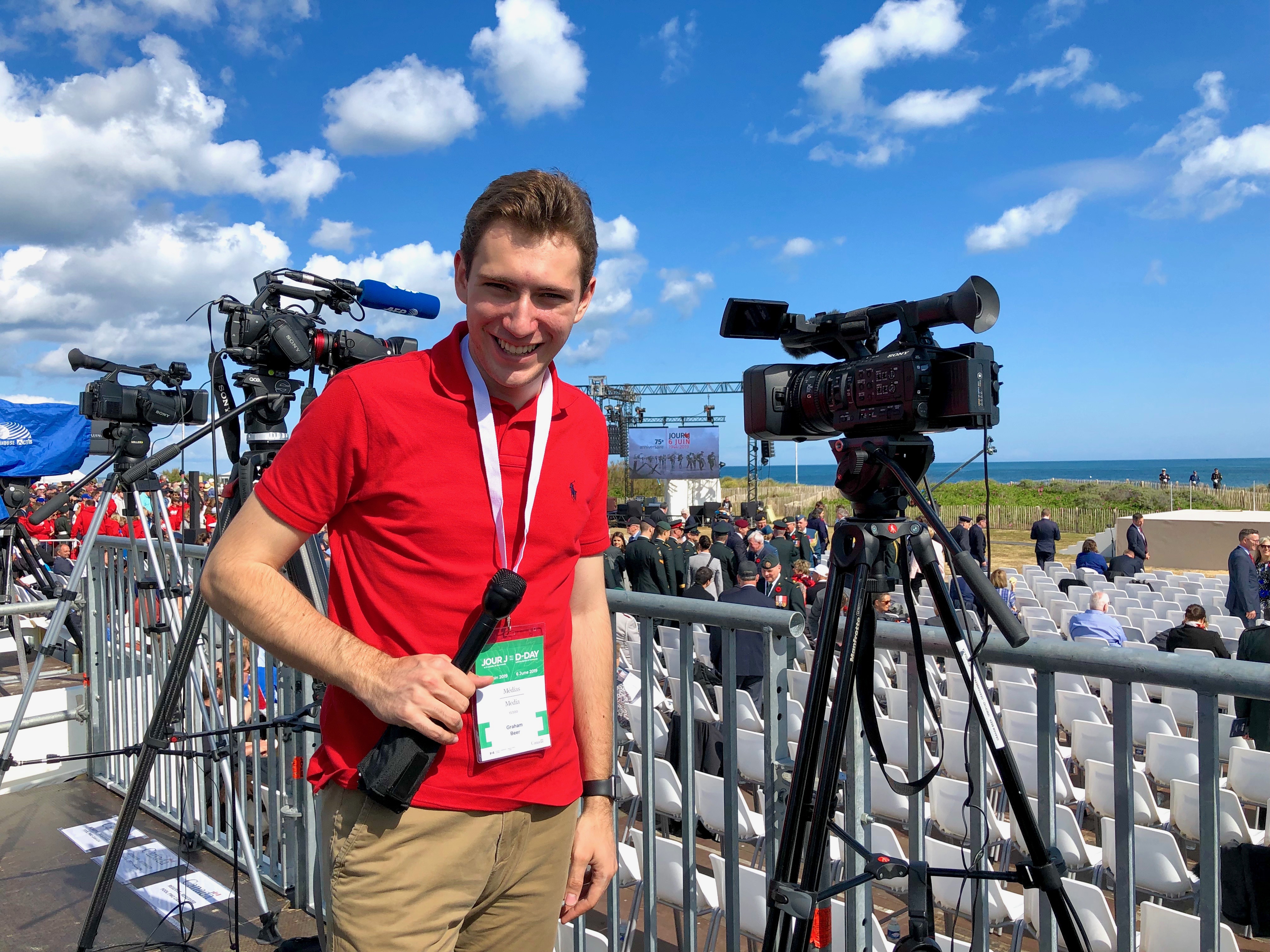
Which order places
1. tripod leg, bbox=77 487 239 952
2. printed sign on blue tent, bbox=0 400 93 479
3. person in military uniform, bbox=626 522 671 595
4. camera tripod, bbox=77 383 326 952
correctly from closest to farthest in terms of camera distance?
camera tripod, bbox=77 383 326 952, tripod leg, bbox=77 487 239 952, printed sign on blue tent, bbox=0 400 93 479, person in military uniform, bbox=626 522 671 595

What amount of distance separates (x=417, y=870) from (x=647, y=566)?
9.94 m

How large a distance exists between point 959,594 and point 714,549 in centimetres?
1058

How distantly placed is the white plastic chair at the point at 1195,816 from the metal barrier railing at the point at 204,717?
138 inches

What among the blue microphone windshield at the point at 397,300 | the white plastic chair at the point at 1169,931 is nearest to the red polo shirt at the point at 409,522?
the blue microphone windshield at the point at 397,300

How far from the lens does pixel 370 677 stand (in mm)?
1188

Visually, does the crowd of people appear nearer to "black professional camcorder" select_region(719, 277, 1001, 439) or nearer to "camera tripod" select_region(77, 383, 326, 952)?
"camera tripod" select_region(77, 383, 326, 952)

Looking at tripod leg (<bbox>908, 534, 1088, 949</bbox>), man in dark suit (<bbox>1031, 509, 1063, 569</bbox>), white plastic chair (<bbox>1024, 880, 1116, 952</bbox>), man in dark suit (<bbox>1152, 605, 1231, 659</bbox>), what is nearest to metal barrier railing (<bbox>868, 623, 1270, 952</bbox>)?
tripod leg (<bbox>908, 534, 1088, 949</bbox>)

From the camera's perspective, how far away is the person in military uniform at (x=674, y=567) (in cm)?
1139

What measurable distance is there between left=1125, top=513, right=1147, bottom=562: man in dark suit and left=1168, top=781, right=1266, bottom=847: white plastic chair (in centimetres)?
1211

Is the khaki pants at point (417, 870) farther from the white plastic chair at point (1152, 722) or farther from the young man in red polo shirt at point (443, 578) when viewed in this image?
the white plastic chair at point (1152, 722)

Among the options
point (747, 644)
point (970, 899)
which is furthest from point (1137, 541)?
point (970, 899)

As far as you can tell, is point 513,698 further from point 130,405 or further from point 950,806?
point 950,806

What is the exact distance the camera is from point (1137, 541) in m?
15.1

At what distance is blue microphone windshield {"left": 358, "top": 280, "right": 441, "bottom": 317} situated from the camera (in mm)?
2395
